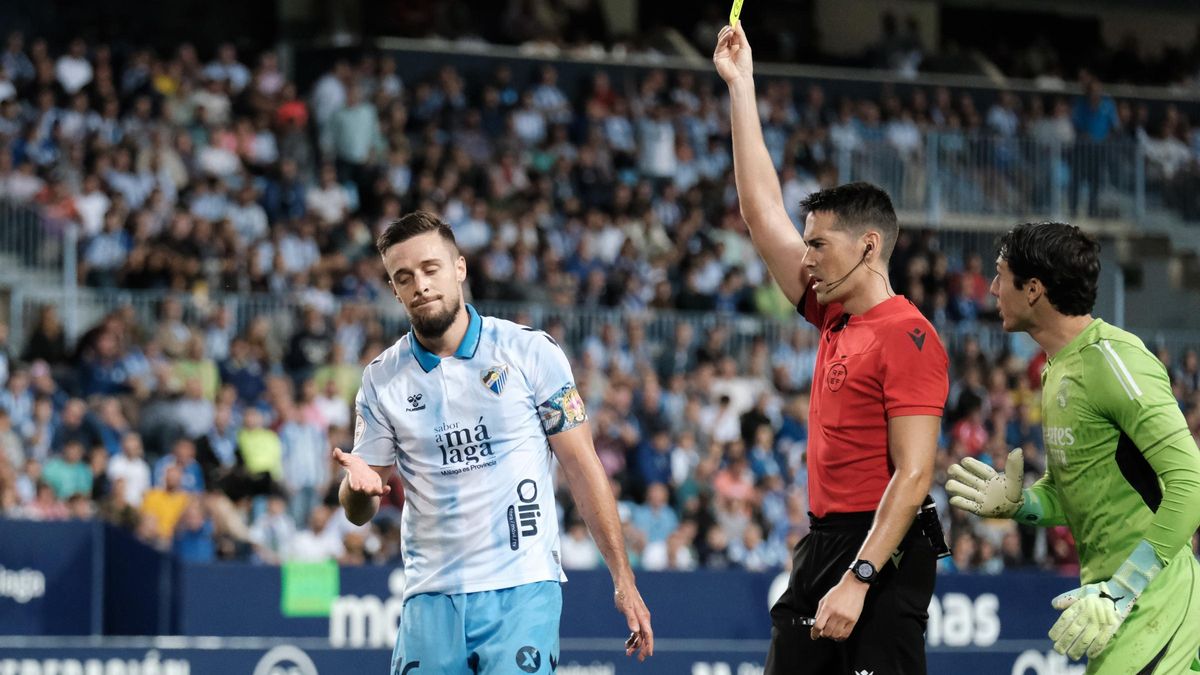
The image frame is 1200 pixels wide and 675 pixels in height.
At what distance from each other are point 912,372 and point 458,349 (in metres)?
1.59

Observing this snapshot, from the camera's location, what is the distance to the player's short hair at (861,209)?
627 cm

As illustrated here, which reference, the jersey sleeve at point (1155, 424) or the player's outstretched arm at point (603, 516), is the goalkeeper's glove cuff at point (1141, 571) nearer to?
the jersey sleeve at point (1155, 424)

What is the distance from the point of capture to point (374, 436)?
6.67 m

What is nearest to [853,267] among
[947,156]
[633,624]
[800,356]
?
[633,624]

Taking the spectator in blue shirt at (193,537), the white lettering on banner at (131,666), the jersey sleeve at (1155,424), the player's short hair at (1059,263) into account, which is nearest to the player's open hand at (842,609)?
the jersey sleeve at (1155,424)

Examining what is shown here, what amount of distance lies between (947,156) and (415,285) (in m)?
19.7

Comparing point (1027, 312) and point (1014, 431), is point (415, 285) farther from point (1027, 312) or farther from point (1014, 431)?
point (1014, 431)

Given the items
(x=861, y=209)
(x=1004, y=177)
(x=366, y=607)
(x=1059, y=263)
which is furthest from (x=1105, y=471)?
(x=1004, y=177)

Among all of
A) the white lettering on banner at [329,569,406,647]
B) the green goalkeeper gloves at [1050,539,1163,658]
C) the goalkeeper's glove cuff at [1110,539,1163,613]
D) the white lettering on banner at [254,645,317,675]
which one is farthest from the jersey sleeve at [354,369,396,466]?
the white lettering on banner at [329,569,406,647]

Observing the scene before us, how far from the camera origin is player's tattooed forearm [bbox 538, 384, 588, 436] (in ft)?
21.8

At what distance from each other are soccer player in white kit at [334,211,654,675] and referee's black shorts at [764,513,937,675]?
495 millimetres

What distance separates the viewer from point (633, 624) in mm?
6387

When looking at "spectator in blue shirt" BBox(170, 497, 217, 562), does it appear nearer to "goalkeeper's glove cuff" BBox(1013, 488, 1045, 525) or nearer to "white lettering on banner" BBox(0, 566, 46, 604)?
"white lettering on banner" BBox(0, 566, 46, 604)

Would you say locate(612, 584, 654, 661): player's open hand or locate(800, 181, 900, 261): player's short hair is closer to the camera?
locate(800, 181, 900, 261): player's short hair
